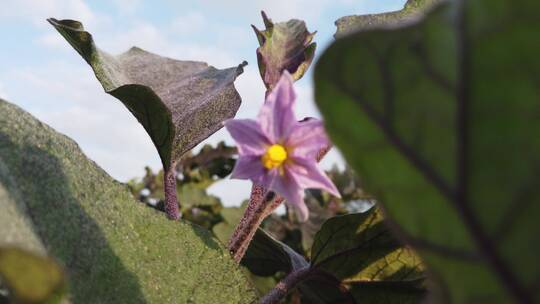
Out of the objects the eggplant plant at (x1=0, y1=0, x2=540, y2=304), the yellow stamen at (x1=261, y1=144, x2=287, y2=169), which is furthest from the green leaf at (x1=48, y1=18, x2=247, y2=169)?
the yellow stamen at (x1=261, y1=144, x2=287, y2=169)

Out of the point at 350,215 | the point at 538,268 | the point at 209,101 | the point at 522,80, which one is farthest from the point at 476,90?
the point at 209,101

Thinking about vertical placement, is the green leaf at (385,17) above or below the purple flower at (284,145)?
above

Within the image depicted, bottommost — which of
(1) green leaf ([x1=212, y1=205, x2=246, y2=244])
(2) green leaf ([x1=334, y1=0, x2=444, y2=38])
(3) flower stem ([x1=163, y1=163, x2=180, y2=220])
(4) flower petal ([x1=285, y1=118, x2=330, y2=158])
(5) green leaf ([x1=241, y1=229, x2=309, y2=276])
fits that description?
(1) green leaf ([x1=212, y1=205, x2=246, y2=244])

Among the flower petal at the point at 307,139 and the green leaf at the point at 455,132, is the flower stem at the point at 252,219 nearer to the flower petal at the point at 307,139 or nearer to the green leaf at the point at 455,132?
the flower petal at the point at 307,139

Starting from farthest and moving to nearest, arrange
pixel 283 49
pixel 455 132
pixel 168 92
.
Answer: pixel 168 92 < pixel 283 49 < pixel 455 132

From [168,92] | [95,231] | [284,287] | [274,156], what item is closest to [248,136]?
[274,156]

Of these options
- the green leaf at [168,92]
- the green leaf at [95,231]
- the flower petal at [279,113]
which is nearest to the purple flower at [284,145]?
the flower petal at [279,113]

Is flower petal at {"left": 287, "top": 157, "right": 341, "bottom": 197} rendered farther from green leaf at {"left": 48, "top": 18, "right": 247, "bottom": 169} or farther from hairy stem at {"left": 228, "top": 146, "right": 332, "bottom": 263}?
green leaf at {"left": 48, "top": 18, "right": 247, "bottom": 169}

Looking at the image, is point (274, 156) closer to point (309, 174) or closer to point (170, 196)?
point (309, 174)
